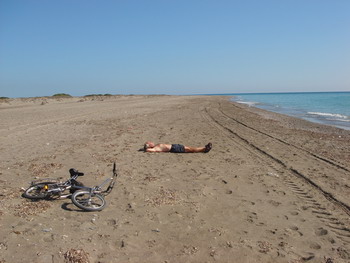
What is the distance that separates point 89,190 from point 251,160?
16.9ft

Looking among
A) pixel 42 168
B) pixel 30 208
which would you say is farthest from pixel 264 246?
pixel 42 168

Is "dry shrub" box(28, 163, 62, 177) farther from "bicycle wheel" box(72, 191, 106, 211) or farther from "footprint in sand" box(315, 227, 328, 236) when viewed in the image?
"footprint in sand" box(315, 227, 328, 236)

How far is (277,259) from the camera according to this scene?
12.8 ft

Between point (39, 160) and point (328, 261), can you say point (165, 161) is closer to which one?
point (39, 160)

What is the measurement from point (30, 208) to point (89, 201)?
0.98 metres

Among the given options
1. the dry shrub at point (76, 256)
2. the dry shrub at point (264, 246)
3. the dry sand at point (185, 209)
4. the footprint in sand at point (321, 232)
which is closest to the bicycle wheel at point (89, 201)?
the dry sand at point (185, 209)

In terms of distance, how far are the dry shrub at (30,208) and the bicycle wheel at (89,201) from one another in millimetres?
522

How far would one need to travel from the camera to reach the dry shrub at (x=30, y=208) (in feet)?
16.0

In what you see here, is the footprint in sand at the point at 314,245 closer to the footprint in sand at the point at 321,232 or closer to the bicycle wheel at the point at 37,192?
the footprint in sand at the point at 321,232

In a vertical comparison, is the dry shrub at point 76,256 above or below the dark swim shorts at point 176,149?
below

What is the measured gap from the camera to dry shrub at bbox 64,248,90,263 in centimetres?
369

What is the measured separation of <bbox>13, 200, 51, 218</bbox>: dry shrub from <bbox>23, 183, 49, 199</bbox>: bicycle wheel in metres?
0.12

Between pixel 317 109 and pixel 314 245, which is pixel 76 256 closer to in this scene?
pixel 314 245

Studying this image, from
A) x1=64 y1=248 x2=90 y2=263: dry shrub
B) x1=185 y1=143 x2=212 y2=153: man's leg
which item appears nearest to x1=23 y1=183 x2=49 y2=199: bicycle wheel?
x1=64 y1=248 x2=90 y2=263: dry shrub
